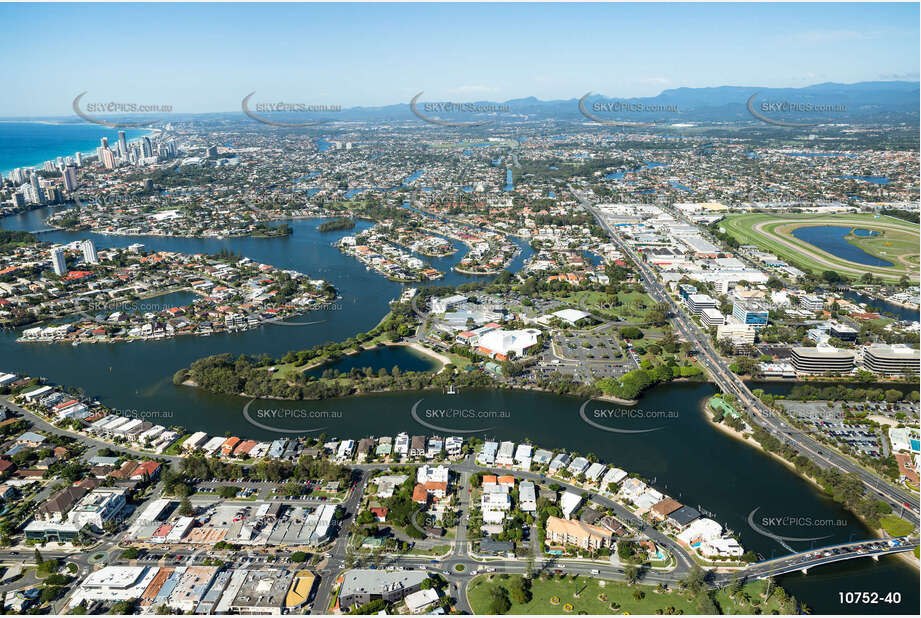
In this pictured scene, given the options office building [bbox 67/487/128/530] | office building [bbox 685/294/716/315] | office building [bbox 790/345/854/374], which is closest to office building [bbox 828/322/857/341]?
office building [bbox 790/345/854/374]

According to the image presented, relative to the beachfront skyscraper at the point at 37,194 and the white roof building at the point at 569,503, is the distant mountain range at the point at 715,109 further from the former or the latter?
the white roof building at the point at 569,503

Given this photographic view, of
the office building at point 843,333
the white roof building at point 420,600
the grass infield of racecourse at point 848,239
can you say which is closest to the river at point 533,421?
the white roof building at point 420,600

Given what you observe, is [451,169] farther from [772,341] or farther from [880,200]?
→ [772,341]

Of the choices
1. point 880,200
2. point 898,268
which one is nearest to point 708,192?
point 880,200

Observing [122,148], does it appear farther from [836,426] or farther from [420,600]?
[836,426]

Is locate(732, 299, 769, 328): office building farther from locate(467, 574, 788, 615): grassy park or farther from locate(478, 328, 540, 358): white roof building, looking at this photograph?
locate(467, 574, 788, 615): grassy park

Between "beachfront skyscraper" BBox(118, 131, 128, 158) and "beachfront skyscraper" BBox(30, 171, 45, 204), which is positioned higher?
"beachfront skyscraper" BBox(118, 131, 128, 158)
